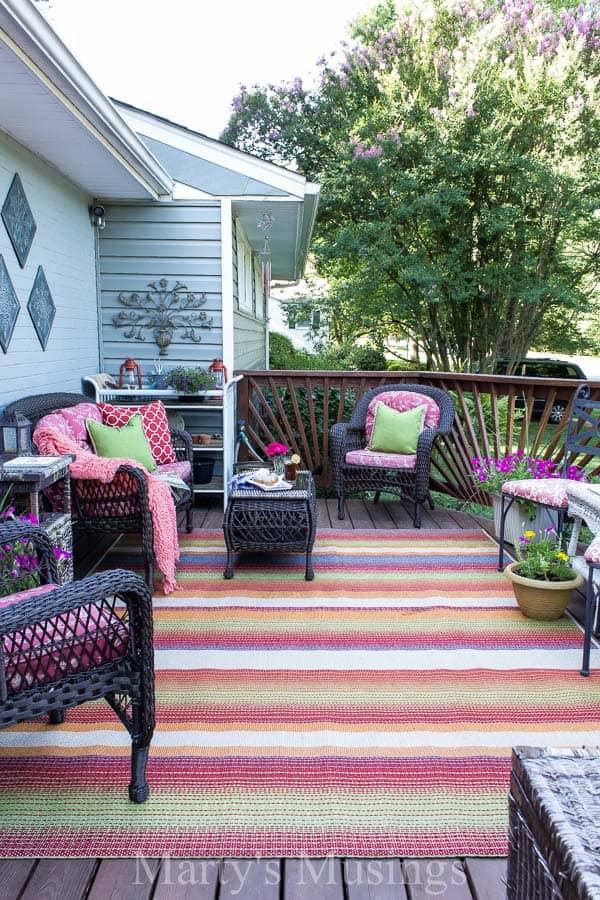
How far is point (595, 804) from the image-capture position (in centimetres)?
106

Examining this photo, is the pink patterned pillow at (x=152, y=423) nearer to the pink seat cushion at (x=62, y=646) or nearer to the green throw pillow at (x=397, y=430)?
the green throw pillow at (x=397, y=430)

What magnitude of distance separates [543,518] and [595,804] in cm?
317

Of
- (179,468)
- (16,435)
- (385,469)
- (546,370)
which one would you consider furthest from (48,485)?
(546,370)

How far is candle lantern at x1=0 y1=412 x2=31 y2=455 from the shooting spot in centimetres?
324

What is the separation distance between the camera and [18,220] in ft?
12.6

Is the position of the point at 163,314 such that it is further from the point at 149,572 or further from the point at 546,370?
the point at 546,370

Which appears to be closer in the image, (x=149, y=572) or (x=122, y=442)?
(x=149, y=572)

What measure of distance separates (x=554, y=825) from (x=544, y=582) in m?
2.22

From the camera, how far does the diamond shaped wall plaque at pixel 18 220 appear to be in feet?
12.2

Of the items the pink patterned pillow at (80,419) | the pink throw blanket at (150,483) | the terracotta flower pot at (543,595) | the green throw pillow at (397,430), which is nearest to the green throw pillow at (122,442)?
the pink patterned pillow at (80,419)

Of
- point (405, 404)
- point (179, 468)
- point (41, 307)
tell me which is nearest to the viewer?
point (41, 307)

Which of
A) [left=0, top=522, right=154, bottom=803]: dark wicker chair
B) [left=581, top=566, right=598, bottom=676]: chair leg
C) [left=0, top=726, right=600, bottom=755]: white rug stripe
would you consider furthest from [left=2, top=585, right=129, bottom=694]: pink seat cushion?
[left=581, top=566, right=598, bottom=676]: chair leg

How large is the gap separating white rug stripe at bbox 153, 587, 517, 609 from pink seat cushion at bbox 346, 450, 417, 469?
4.59ft

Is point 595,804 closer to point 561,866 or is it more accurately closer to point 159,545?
point 561,866
